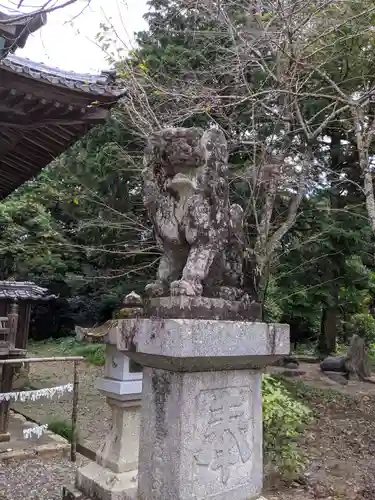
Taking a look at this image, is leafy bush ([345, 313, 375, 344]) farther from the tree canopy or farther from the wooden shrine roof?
the wooden shrine roof

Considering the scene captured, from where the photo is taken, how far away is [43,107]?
17.8ft

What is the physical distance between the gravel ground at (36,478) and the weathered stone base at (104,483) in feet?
4.63

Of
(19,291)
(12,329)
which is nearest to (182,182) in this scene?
(12,329)

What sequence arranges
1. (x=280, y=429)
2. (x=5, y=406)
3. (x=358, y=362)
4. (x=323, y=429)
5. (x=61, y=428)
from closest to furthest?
(x=280, y=429) < (x=5, y=406) < (x=61, y=428) < (x=323, y=429) < (x=358, y=362)

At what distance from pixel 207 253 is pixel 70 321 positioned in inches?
679

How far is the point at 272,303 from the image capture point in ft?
43.4

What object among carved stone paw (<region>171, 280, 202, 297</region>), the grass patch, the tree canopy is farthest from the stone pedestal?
→ the grass patch

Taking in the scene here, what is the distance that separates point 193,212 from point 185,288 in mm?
474

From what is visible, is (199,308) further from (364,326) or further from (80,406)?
(364,326)

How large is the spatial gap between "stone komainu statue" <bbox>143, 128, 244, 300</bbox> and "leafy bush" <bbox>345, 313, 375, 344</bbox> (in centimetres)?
1519

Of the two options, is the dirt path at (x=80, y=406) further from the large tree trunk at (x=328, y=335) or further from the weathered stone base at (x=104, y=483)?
the large tree trunk at (x=328, y=335)

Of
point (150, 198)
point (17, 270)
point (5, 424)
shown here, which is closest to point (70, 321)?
point (17, 270)

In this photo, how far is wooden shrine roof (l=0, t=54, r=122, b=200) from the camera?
5.06 m

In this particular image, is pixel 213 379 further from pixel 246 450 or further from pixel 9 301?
pixel 9 301
